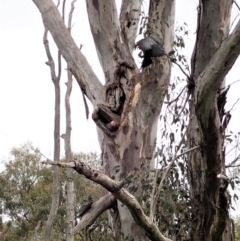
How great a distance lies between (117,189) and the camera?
2494mm

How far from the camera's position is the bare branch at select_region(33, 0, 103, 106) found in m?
4.48

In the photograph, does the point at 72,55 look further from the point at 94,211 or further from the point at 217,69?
the point at 217,69

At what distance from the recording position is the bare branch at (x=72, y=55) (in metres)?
4.48

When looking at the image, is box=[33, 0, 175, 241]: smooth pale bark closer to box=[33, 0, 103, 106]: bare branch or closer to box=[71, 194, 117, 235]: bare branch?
box=[33, 0, 103, 106]: bare branch

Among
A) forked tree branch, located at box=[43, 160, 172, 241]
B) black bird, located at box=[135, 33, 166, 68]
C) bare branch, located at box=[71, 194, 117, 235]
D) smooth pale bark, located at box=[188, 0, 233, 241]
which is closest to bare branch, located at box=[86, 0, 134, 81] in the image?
black bird, located at box=[135, 33, 166, 68]

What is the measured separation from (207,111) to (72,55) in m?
2.14

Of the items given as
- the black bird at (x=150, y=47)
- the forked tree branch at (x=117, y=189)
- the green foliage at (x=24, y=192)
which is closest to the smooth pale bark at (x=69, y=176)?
the black bird at (x=150, y=47)

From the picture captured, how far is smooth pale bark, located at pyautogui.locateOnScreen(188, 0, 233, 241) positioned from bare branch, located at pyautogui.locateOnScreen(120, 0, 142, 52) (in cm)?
194

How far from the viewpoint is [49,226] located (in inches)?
248

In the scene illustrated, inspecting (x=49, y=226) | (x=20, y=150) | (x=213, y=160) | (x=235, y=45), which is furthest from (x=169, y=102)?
(x=20, y=150)

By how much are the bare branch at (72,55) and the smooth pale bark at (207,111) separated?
1390mm

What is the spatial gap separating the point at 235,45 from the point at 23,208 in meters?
13.8

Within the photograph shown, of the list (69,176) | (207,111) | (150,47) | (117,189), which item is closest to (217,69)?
(207,111)

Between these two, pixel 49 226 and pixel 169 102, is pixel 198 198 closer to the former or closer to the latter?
pixel 169 102
